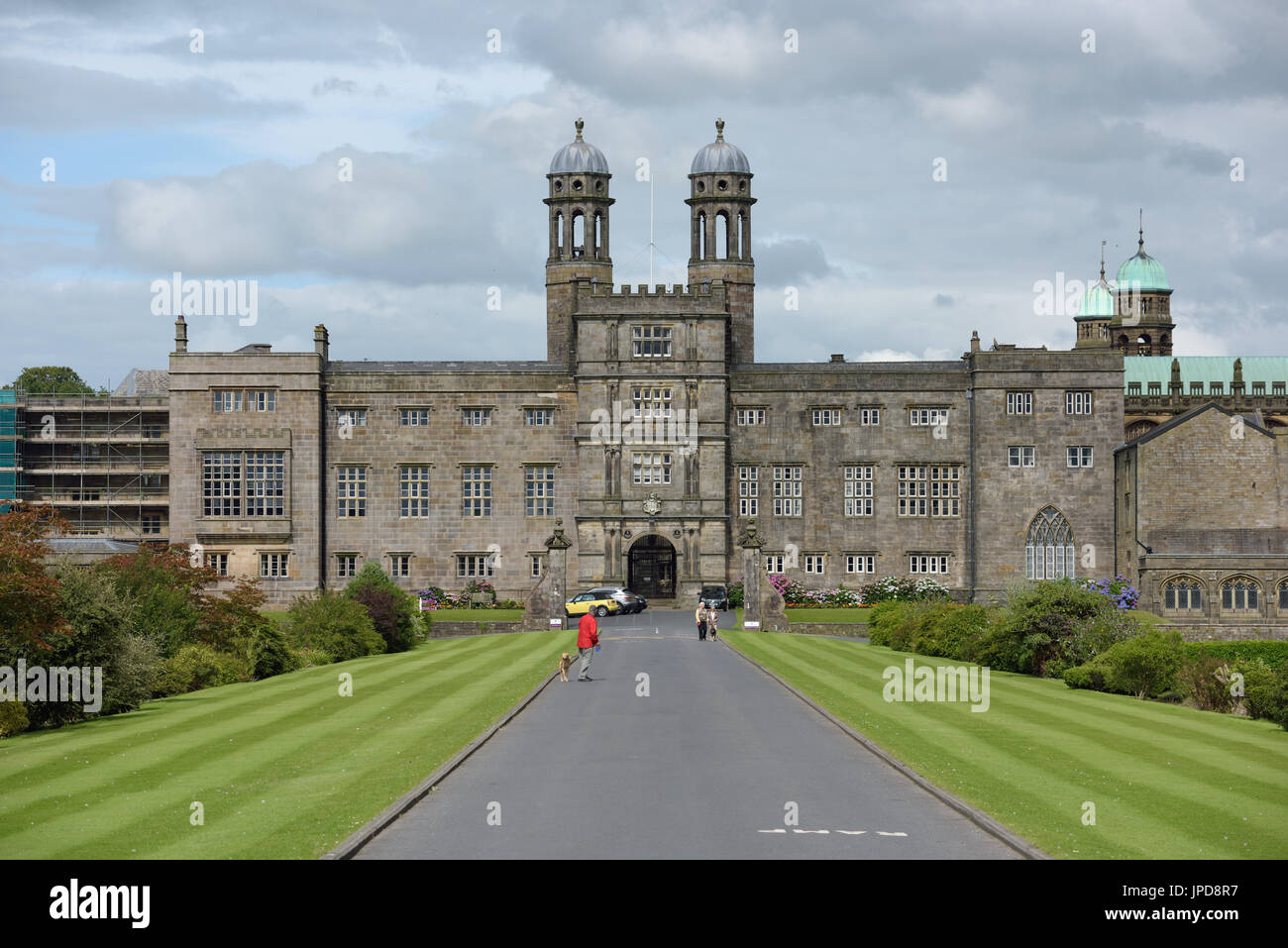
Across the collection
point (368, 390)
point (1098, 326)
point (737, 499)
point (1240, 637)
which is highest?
point (1098, 326)

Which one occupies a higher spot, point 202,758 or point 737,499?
point 737,499

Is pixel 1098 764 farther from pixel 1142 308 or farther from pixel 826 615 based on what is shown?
pixel 1142 308

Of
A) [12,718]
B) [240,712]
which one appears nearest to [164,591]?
[240,712]

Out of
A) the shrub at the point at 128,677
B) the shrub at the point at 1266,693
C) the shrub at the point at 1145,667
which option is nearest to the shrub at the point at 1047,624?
the shrub at the point at 1145,667

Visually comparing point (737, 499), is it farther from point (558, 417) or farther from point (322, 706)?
point (322, 706)

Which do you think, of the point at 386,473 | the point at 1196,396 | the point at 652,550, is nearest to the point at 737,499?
the point at 652,550

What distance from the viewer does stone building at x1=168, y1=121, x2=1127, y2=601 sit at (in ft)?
241

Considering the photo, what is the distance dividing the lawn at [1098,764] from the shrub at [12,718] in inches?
591

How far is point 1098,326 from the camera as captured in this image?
130000 millimetres

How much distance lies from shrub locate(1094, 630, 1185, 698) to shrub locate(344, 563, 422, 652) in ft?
80.3

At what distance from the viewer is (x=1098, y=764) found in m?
21.0

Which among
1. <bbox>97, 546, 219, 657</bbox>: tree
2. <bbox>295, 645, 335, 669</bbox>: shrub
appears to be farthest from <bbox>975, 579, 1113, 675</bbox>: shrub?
<bbox>97, 546, 219, 657</bbox>: tree
